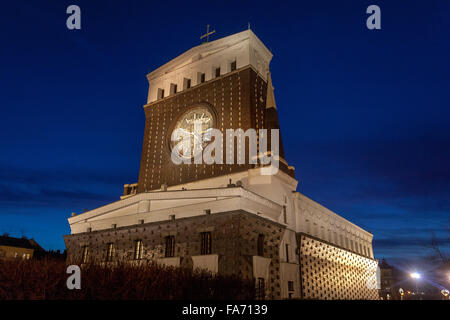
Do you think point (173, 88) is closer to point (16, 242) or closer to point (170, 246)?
point (170, 246)

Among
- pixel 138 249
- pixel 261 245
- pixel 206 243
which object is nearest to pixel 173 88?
pixel 138 249

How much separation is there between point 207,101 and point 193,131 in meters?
4.14

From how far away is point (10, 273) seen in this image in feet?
41.3

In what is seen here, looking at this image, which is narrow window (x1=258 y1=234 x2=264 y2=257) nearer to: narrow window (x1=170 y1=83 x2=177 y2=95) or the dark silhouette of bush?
the dark silhouette of bush

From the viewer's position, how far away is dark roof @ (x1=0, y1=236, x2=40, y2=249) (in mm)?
64900

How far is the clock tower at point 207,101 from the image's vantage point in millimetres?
36844

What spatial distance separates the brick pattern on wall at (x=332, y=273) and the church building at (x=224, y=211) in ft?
0.42

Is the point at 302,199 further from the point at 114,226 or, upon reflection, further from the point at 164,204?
the point at 114,226

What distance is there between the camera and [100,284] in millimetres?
14055

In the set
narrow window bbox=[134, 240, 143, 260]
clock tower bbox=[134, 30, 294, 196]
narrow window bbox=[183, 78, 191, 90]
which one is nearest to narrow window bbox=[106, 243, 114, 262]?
Answer: narrow window bbox=[134, 240, 143, 260]

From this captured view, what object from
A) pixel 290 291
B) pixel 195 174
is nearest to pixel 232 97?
pixel 195 174

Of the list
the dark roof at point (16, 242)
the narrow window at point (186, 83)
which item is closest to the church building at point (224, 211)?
the narrow window at point (186, 83)

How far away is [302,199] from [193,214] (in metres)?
14.8

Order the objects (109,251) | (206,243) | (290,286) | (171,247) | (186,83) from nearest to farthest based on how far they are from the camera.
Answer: (206,243) → (171,247) → (109,251) → (290,286) → (186,83)
